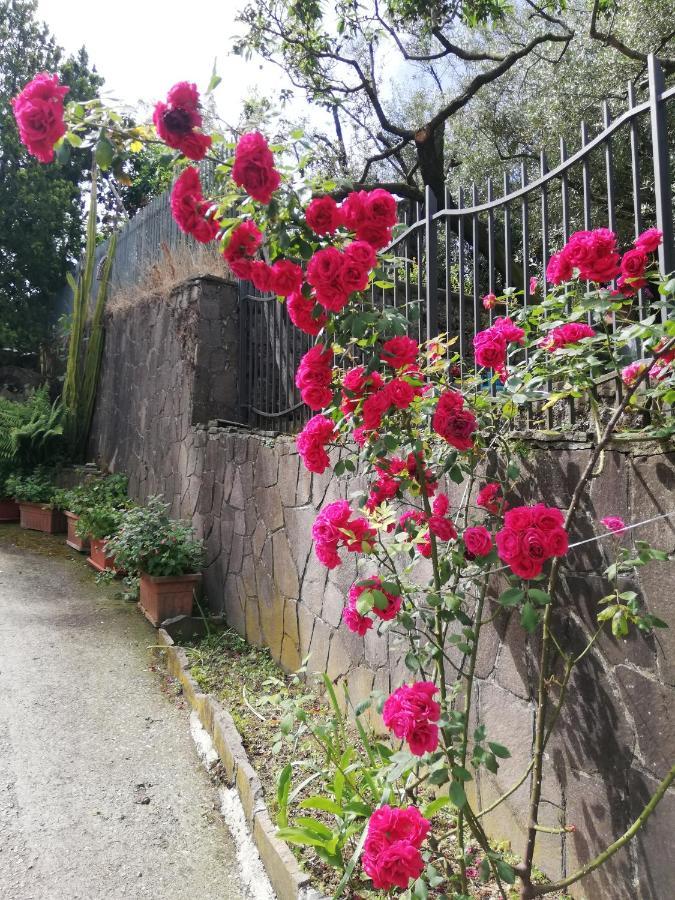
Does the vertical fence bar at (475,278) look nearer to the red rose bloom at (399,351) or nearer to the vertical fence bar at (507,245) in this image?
the vertical fence bar at (507,245)

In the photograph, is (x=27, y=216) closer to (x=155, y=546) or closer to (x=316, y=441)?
(x=155, y=546)

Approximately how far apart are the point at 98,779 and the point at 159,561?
7.00 feet

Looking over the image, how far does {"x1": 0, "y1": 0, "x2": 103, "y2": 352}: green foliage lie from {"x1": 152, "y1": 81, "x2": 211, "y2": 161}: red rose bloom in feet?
47.1

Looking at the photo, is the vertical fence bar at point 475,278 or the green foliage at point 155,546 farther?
the green foliage at point 155,546

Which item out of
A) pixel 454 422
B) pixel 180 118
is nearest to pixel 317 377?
pixel 454 422

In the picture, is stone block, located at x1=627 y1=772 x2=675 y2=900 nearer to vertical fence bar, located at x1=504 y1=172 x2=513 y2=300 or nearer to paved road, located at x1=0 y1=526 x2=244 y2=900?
paved road, located at x1=0 y1=526 x2=244 y2=900

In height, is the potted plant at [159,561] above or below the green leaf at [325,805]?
above

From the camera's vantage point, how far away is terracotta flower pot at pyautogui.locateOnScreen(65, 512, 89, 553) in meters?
7.23

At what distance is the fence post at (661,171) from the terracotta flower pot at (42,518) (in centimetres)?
769

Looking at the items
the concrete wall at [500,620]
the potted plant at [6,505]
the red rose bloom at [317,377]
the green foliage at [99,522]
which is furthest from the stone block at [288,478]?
the potted plant at [6,505]

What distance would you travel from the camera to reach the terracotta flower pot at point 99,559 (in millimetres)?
6277

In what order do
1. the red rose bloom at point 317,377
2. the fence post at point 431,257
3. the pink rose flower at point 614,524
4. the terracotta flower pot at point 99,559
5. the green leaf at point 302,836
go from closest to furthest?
1. the pink rose flower at point 614,524
2. the red rose bloom at point 317,377
3. the green leaf at point 302,836
4. the fence post at point 431,257
5. the terracotta flower pot at point 99,559

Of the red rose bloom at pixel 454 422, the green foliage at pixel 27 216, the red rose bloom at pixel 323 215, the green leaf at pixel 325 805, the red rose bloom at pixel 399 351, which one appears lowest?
the green leaf at pixel 325 805

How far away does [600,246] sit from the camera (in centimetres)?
171
